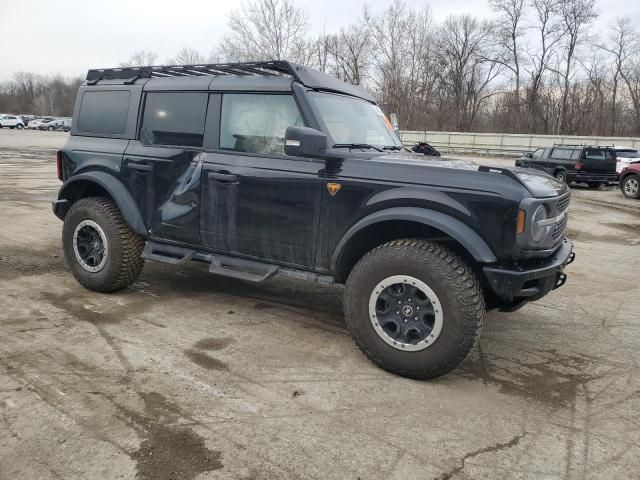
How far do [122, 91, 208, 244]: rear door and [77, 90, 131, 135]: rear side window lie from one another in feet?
0.92

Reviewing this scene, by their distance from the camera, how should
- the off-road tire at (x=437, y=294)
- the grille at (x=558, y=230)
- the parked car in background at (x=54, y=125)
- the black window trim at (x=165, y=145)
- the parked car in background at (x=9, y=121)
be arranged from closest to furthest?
the off-road tire at (x=437, y=294) → the grille at (x=558, y=230) → the black window trim at (x=165, y=145) → the parked car in background at (x=54, y=125) → the parked car in background at (x=9, y=121)

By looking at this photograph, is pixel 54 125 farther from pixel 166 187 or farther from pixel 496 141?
pixel 166 187

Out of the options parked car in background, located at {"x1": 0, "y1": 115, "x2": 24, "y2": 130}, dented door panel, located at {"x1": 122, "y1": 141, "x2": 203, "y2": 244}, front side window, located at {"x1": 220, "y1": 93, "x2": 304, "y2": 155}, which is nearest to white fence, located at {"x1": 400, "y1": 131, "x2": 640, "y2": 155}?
dented door panel, located at {"x1": 122, "y1": 141, "x2": 203, "y2": 244}

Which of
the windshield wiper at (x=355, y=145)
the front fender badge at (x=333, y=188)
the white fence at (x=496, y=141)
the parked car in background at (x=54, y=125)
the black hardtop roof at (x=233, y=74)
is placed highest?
the parked car in background at (x=54, y=125)

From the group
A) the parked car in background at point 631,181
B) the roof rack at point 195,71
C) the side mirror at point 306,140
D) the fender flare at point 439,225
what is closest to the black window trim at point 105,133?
the roof rack at point 195,71

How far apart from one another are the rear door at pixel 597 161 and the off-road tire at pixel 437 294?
60.2ft

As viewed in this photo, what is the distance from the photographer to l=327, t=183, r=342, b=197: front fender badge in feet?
12.2

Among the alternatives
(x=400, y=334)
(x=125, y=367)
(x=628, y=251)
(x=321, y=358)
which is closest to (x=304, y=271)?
(x=321, y=358)

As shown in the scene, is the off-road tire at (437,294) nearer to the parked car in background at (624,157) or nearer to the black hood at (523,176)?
the black hood at (523,176)

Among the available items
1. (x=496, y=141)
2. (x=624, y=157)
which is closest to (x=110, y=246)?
(x=624, y=157)

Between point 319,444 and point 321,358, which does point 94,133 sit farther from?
point 319,444

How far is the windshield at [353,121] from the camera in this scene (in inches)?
161

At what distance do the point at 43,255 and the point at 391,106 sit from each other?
34.4 meters

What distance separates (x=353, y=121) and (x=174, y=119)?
164cm
